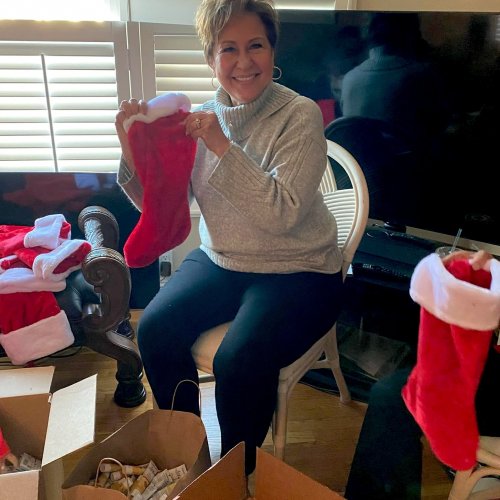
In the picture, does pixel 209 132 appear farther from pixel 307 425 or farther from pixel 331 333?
pixel 307 425

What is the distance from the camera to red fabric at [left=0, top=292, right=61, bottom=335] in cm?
153

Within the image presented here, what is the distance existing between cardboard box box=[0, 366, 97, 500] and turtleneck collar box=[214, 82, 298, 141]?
747mm

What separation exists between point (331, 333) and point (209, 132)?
703 millimetres

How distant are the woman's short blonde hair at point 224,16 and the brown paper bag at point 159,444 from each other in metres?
0.97

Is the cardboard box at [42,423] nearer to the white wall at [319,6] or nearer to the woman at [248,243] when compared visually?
the woman at [248,243]

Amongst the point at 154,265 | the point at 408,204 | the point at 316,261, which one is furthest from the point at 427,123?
the point at 154,265

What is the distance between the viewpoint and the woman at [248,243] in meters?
1.29

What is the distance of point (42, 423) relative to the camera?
A: 1.33 m

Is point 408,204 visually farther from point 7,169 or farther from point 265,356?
point 7,169

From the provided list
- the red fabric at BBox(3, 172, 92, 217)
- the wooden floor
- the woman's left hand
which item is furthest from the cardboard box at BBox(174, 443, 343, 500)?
the red fabric at BBox(3, 172, 92, 217)

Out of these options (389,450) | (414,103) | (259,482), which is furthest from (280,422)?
(414,103)

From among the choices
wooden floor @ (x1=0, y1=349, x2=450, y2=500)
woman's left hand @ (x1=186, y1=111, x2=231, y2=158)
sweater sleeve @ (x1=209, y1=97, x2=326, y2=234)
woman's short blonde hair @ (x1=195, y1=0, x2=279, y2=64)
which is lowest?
wooden floor @ (x1=0, y1=349, x2=450, y2=500)

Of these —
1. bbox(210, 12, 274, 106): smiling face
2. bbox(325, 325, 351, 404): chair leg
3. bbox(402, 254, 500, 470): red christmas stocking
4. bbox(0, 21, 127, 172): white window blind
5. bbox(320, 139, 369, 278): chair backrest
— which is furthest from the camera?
bbox(0, 21, 127, 172): white window blind

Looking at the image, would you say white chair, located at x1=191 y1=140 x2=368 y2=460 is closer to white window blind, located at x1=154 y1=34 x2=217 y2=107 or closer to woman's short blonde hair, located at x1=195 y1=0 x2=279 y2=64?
woman's short blonde hair, located at x1=195 y1=0 x2=279 y2=64
